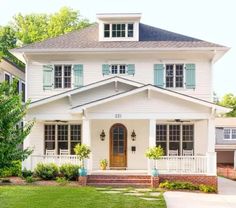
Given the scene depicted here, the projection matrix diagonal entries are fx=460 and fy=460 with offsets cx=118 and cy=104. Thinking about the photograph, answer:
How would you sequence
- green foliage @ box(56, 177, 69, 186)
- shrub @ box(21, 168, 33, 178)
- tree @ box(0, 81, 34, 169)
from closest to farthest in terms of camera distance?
tree @ box(0, 81, 34, 169) < green foliage @ box(56, 177, 69, 186) < shrub @ box(21, 168, 33, 178)

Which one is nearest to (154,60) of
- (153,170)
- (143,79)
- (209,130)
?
(143,79)

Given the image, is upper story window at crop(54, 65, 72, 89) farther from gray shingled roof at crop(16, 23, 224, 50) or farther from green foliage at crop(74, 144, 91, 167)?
green foliage at crop(74, 144, 91, 167)

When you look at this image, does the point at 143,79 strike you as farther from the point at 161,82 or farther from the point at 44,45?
the point at 44,45

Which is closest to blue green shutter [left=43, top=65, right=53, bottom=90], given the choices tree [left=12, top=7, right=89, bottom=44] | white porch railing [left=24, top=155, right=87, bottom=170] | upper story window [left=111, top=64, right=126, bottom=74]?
upper story window [left=111, top=64, right=126, bottom=74]

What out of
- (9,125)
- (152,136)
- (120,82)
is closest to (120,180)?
(152,136)

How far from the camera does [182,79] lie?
952 inches

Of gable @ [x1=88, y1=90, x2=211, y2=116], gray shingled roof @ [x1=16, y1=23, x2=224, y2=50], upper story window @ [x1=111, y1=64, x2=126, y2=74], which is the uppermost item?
gray shingled roof @ [x1=16, y1=23, x2=224, y2=50]

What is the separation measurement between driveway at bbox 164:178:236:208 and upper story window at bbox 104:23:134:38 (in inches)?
407

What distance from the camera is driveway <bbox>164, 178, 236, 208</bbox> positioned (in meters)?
15.5

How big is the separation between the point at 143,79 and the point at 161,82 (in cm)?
95

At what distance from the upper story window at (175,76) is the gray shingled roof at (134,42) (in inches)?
46.4

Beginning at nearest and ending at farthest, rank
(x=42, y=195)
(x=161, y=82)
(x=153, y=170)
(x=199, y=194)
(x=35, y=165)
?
(x=42, y=195) → (x=199, y=194) → (x=153, y=170) → (x=35, y=165) → (x=161, y=82)

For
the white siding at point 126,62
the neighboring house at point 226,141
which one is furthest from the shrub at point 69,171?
the neighboring house at point 226,141

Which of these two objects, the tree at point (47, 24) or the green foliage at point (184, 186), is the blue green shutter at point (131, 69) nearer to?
the green foliage at point (184, 186)
